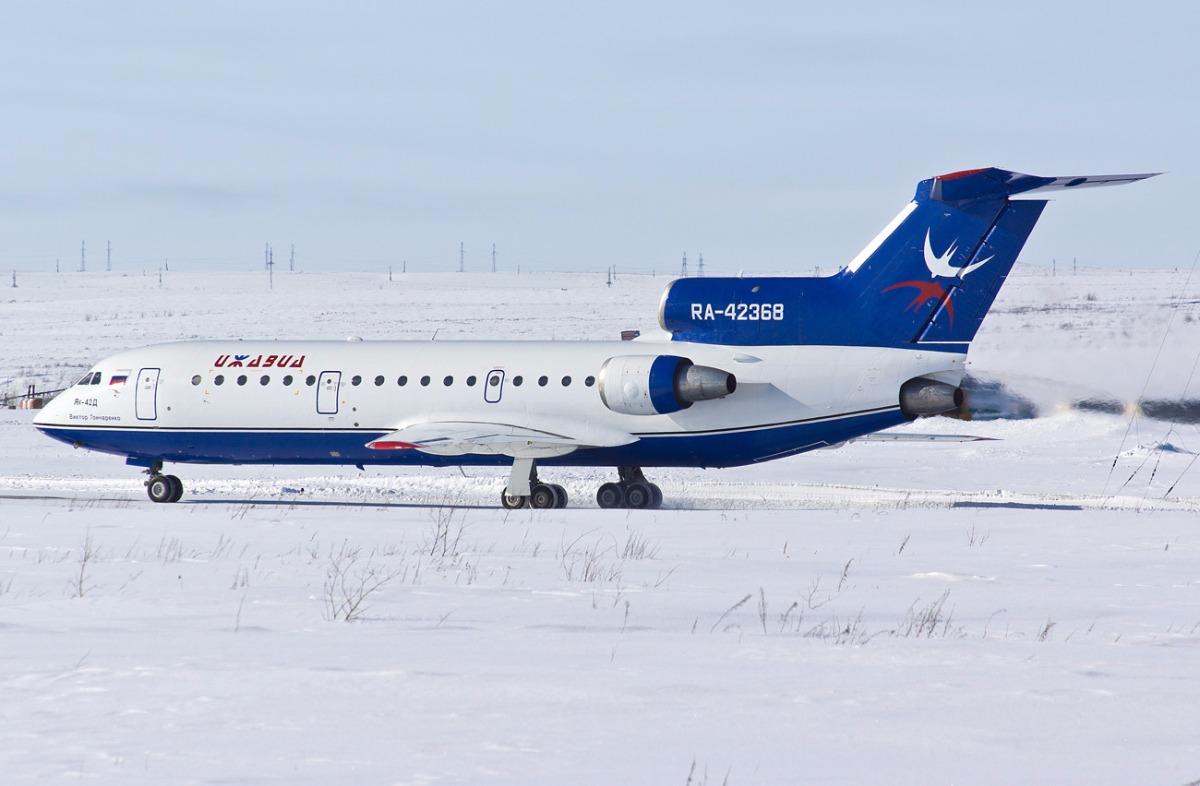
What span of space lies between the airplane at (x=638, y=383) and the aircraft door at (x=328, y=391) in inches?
1.0

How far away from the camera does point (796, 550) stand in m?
15.6

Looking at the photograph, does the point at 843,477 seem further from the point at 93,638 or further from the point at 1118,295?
the point at 1118,295

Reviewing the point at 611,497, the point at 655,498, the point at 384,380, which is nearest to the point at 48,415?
the point at 384,380

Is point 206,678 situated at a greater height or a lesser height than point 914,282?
lesser

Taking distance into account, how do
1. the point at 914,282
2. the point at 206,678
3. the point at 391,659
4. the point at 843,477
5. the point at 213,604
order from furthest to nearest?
the point at 843,477 → the point at 914,282 → the point at 213,604 → the point at 391,659 → the point at 206,678

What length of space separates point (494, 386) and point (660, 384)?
122 inches

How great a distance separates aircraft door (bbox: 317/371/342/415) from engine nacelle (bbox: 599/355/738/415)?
4939 millimetres

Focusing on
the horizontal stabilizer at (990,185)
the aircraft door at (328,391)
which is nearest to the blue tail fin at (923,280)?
the horizontal stabilizer at (990,185)

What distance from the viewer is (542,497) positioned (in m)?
25.4

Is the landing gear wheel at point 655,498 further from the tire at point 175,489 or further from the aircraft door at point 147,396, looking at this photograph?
the aircraft door at point 147,396

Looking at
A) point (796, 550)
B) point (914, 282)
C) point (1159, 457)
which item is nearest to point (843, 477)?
point (1159, 457)

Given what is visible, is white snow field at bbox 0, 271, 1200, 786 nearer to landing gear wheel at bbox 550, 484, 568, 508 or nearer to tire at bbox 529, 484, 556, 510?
tire at bbox 529, 484, 556, 510

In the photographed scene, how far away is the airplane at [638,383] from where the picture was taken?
2316cm

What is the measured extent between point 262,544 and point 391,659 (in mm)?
7703
